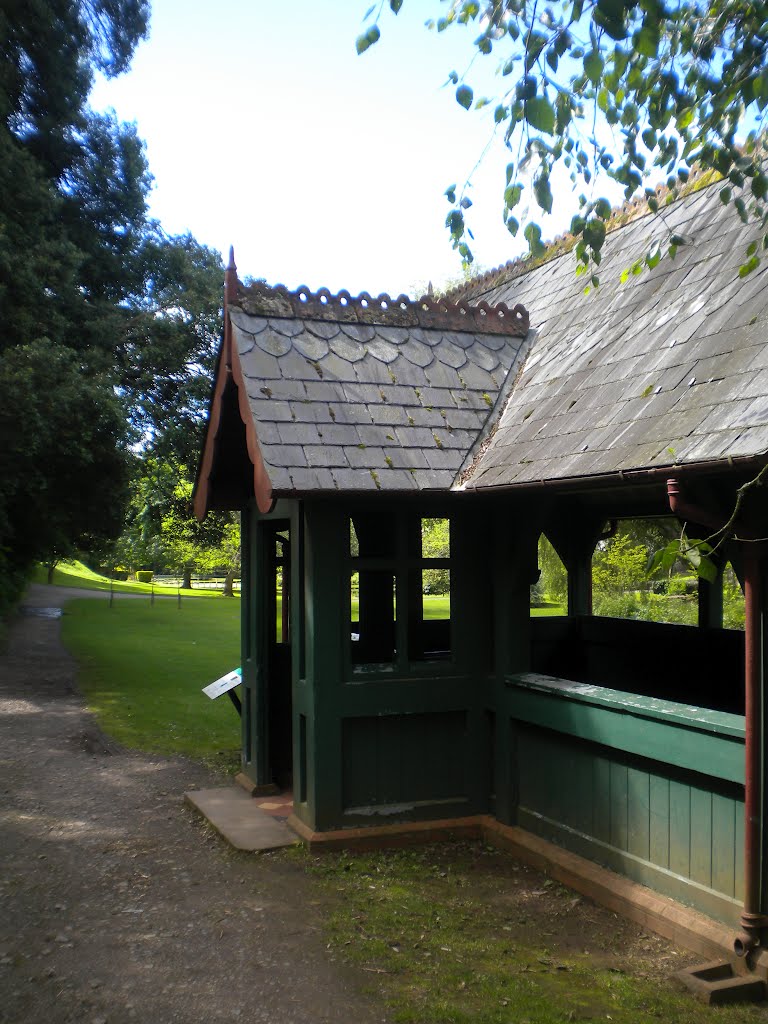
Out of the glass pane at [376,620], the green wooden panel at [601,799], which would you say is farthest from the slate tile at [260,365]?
the green wooden panel at [601,799]

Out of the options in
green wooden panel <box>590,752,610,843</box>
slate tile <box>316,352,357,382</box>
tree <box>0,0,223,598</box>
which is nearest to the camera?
green wooden panel <box>590,752,610,843</box>

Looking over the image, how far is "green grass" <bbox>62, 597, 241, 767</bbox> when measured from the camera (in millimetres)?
11702

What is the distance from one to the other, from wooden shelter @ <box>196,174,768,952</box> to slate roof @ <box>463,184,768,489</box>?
0.02 metres

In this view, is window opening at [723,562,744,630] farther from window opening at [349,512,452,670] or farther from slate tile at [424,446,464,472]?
slate tile at [424,446,464,472]

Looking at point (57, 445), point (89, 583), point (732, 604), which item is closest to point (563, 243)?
point (57, 445)

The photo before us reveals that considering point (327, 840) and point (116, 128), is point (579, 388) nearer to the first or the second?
point (327, 840)

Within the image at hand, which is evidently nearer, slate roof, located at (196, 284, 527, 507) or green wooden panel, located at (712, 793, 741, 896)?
green wooden panel, located at (712, 793, 741, 896)

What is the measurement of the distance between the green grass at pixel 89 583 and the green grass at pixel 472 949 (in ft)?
141

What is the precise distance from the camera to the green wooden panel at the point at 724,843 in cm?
477

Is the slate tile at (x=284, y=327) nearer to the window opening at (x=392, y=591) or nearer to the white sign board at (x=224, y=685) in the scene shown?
the window opening at (x=392, y=591)

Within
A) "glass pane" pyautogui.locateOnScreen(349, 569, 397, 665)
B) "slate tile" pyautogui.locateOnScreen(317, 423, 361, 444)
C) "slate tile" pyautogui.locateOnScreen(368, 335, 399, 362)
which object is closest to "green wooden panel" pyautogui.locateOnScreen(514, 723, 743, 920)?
"glass pane" pyautogui.locateOnScreen(349, 569, 397, 665)

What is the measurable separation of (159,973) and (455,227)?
13.3ft

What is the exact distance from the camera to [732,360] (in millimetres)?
5062

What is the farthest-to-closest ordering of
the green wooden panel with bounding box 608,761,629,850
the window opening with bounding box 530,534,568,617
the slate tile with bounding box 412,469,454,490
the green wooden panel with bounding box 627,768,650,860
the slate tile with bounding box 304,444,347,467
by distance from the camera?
the window opening with bounding box 530,534,568,617
the slate tile with bounding box 412,469,454,490
the slate tile with bounding box 304,444,347,467
the green wooden panel with bounding box 608,761,629,850
the green wooden panel with bounding box 627,768,650,860
